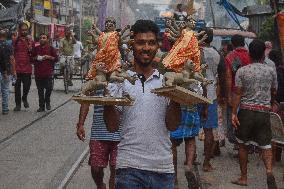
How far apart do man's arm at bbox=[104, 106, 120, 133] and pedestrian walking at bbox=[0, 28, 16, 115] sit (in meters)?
9.82

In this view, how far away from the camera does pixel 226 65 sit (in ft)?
28.8

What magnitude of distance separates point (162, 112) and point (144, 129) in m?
0.16

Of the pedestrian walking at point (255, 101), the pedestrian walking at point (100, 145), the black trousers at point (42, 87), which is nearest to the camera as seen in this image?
the pedestrian walking at point (100, 145)

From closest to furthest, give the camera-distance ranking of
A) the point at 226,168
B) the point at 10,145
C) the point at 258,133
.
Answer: the point at 258,133, the point at 226,168, the point at 10,145

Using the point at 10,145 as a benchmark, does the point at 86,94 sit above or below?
above

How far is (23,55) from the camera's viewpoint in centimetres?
1419

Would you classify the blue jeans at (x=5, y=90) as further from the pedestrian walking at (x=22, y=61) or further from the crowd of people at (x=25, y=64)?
the pedestrian walking at (x=22, y=61)

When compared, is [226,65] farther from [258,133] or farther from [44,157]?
[44,157]

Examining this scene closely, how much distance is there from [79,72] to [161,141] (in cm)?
1727

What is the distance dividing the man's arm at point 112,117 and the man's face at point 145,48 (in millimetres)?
358

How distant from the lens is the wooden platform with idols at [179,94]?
351 cm

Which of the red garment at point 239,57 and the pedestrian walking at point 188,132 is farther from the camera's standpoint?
the red garment at point 239,57

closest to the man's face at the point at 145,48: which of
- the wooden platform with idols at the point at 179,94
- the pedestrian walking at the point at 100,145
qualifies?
the wooden platform with idols at the point at 179,94

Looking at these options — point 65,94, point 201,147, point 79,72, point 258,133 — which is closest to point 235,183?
point 258,133
